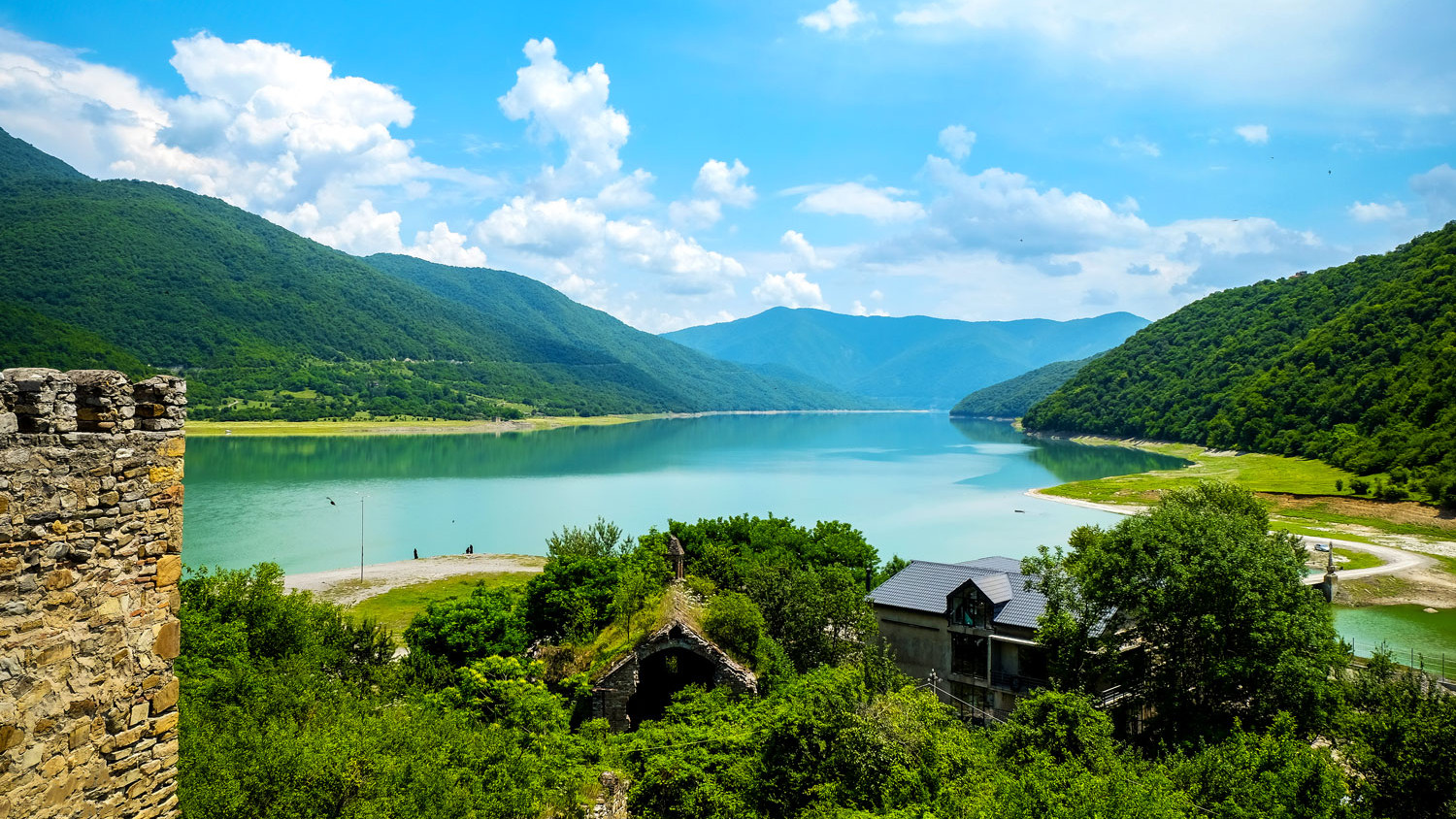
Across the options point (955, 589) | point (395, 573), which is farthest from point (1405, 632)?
point (395, 573)

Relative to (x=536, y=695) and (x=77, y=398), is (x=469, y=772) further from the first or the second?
(x=77, y=398)

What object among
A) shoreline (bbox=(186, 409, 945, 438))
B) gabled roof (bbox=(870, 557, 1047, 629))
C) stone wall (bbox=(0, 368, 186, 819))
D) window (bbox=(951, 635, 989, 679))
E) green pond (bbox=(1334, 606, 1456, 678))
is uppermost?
stone wall (bbox=(0, 368, 186, 819))

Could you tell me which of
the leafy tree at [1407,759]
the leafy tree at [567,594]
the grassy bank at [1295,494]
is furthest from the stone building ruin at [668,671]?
the grassy bank at [1295,494]

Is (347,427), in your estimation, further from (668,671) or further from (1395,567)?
(1395,567)

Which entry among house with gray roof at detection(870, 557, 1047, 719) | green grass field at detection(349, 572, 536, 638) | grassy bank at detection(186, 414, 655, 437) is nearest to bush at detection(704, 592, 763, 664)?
house with gray roof at detection(870, 557, 1047, 719)

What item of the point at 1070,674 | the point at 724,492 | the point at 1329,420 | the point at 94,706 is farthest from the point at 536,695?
the point at 1329,420

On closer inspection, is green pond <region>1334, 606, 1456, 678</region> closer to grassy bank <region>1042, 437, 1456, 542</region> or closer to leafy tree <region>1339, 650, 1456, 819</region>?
grassy bank <region>1042, 437, 1456, 542</region>
